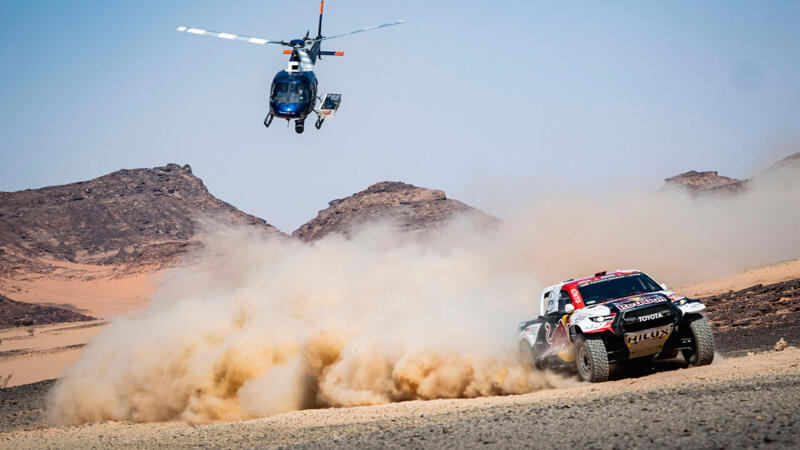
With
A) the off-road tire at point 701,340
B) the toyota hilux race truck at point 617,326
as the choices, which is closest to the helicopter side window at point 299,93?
the toyota hilux race truck at point 617,326

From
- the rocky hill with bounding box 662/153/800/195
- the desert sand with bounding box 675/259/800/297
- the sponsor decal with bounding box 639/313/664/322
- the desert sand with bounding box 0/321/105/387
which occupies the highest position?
the rocky hill with bounding box 662/153/800/195

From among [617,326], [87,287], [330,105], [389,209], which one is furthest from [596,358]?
[87,287]

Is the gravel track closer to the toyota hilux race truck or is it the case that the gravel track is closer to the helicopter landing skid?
the toyota hilux race truck

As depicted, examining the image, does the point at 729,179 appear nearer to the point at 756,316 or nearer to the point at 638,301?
the point at 756,316

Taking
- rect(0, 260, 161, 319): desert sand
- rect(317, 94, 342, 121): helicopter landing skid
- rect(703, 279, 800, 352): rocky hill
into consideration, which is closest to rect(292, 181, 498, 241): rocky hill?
rect(0, 260, 161, 319): desert sand

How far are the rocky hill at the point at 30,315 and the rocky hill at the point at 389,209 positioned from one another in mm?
32220

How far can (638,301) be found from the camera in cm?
1284

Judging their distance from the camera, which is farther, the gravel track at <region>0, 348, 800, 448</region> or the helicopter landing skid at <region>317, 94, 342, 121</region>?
the helicopter landing skid at <region>317, 94, 342, 121</region>

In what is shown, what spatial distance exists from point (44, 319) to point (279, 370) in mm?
63711

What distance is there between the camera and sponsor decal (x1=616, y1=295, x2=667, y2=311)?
12672 millimetres

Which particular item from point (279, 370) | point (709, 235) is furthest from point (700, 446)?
point (709, 235)

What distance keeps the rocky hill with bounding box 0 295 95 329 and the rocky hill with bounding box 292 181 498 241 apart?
32.2 m

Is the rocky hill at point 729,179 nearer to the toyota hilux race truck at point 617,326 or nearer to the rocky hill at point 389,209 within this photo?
the rocky hill at point 389,209

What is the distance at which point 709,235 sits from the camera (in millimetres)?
52688
